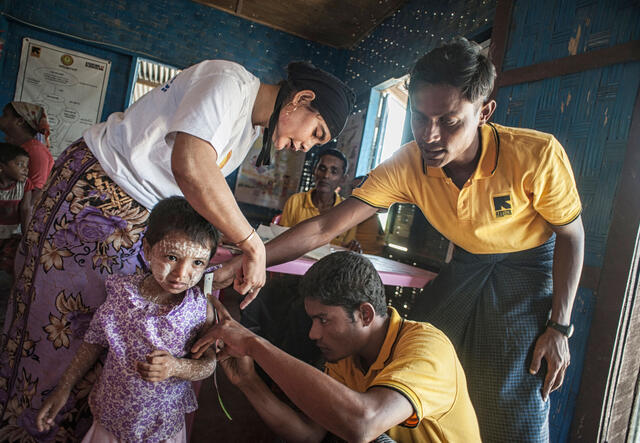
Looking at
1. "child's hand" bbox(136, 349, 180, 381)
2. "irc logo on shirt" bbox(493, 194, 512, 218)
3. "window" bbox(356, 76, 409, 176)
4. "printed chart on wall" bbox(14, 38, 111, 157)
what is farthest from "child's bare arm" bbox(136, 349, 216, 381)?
"printed chart on wall" bbox(14, 38, 111, 157)

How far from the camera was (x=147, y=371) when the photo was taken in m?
1.13

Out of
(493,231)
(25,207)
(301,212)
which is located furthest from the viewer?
(301,212)

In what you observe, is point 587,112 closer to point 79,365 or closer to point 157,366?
point 157,366

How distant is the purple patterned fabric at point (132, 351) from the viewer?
118 cm

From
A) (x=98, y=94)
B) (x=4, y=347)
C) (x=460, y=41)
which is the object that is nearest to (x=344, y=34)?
(x=98, y=94)

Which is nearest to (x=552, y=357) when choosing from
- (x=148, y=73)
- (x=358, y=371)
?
(x=358, y=371)

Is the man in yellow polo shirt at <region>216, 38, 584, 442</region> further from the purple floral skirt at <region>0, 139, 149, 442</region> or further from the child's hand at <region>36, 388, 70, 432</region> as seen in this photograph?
the child's hand at <region>36, 388, 70, 432</region>

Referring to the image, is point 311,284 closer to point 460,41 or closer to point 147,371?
point 147,371

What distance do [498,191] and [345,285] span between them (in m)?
0.72

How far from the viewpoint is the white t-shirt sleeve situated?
0.99 meters

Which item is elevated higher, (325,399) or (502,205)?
(502,205)

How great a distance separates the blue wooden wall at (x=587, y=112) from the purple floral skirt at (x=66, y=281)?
207 centimetres

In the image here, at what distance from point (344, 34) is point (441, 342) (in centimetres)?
544

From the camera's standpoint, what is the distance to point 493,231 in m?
1.51
